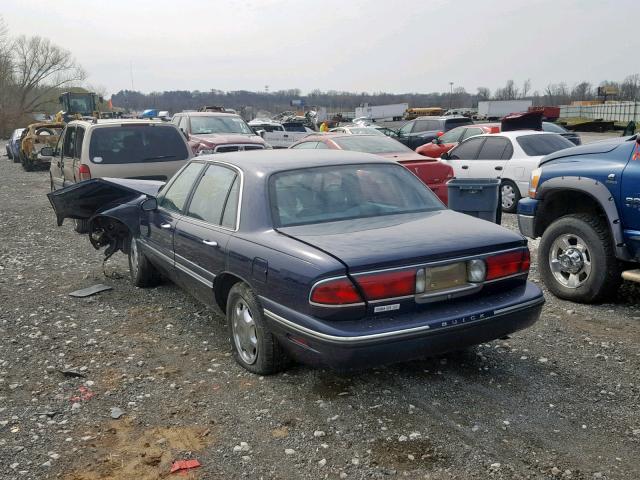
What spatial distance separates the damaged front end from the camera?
6379mm

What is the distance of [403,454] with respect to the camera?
3.26m

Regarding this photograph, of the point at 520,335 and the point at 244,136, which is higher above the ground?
the point at 244,136

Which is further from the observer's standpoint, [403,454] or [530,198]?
[530,198]

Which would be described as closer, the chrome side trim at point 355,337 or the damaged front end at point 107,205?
the chrome side trim at point 355,337

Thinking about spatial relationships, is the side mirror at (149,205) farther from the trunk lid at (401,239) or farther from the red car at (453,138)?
the red car at (453,138)

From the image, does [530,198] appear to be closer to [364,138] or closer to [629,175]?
[629,175]

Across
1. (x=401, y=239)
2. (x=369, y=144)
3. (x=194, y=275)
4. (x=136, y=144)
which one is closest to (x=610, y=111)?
(x=369, y=144)

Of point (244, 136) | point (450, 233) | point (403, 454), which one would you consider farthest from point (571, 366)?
point (244, 136)

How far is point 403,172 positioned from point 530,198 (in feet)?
6.90

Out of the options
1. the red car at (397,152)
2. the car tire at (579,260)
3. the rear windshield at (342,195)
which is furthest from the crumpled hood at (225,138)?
the rear windshield at (342,195)

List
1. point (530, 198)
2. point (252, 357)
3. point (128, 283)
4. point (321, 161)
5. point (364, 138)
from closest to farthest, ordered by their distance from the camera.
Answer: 1. point (252, 357)
2. point (321, 161)
3. point (530, 198)
4. point (128, 283)
5. point (364, 138)

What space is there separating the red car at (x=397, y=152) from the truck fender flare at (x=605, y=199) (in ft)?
11.8

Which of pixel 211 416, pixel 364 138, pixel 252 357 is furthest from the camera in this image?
pixel 364 138

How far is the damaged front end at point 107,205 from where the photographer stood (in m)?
6.38
